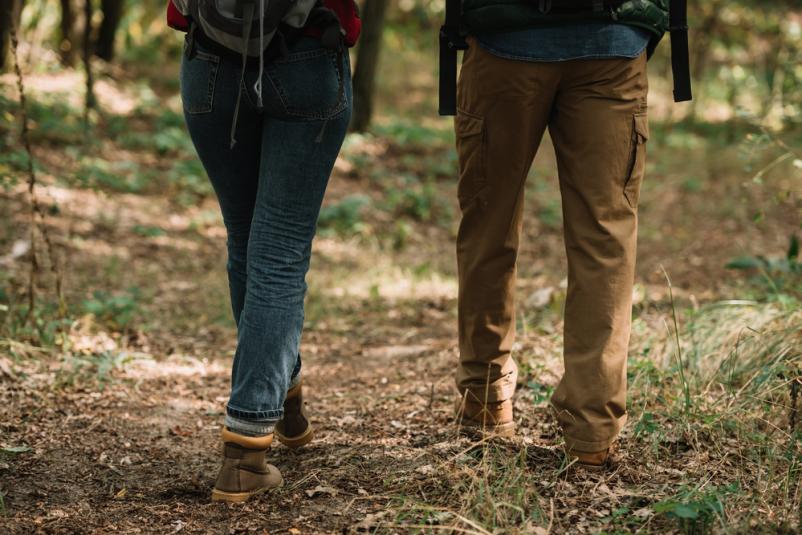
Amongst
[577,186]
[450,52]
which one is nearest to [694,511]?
[577,186]

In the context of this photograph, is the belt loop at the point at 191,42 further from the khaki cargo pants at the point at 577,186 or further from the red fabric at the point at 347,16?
the khaki cargo pants at the point at 577,186

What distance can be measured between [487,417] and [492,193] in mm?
803

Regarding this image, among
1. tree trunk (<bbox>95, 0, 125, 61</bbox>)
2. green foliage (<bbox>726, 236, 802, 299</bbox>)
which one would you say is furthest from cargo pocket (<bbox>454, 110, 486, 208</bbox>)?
tree trunk (<bbox>95, 0, 125, 61</bbox>)

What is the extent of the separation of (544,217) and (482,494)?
5.64 metres

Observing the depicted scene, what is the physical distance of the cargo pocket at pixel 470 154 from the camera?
251cm

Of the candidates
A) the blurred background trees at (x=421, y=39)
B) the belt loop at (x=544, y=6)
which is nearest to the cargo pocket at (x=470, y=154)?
the belt loop at (x=544, y=6)

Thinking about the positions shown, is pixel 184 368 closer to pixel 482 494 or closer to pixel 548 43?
pixel 482 494

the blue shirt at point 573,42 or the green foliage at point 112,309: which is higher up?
the blue shirt at point 573,42

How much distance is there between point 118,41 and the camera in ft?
45.4

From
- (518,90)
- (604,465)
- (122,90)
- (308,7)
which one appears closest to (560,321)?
(604,465)

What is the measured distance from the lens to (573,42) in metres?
2.33

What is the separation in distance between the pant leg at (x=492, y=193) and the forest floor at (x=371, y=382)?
12.5 inches

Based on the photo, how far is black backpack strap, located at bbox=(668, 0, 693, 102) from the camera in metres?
2.49

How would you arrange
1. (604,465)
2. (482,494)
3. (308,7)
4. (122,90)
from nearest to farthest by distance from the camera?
(308,7) → (482,494) → (604,465) → (122,90)
